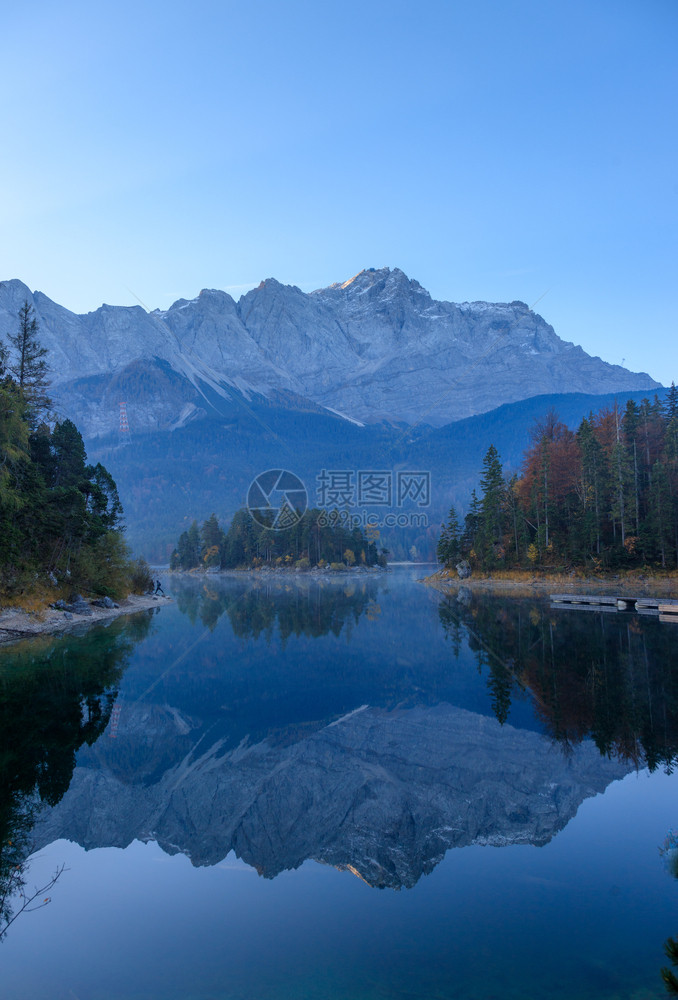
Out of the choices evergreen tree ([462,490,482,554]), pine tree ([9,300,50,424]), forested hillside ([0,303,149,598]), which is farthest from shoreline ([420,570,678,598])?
pine tree ([9,300,50,424])

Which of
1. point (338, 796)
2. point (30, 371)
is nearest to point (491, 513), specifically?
point (30, 371)

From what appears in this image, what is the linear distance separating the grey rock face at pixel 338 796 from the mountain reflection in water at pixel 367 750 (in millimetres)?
39

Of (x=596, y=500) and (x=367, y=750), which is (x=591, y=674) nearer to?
(x=367, y=750)

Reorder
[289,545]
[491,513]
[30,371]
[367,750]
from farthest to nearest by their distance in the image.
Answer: [289,545], [491,513], [30,371], [367,750]

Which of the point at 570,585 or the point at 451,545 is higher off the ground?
the point at 451,545

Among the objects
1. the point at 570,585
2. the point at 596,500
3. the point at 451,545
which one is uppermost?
the point at 596,500

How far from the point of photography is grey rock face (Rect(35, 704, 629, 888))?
9562mm

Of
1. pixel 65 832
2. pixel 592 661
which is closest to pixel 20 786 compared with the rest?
pixel 65 832

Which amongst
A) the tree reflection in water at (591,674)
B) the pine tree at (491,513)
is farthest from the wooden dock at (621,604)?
the pine tree at (491,513)

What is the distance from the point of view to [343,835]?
985 cm

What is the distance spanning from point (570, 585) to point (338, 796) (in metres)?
58.5

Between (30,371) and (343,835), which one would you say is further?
(30,371)

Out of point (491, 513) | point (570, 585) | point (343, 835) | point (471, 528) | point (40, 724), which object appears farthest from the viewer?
point (471, 528)

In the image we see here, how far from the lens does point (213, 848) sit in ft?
31.6
